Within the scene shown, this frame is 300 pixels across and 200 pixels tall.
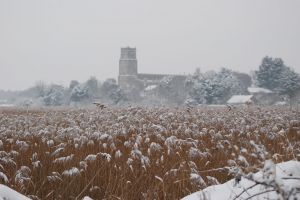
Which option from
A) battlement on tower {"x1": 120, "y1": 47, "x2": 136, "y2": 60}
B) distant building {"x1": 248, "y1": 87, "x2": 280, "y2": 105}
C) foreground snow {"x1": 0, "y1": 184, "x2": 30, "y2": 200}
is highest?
battlement on tower {"x1": 120, "y1": 47, "x2": 136, "y2": 60}

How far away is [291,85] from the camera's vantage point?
239 feet

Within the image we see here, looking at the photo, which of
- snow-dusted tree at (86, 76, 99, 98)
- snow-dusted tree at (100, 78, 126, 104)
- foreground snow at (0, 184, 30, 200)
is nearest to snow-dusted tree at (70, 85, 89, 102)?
snow-dusted tree at (100, 78, 126, 104)

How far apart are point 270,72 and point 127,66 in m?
55.7

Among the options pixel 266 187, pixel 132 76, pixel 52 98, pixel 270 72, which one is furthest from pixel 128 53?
pixel 266 187

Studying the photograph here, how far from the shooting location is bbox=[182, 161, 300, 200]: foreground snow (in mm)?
1511

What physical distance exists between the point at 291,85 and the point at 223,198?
74.5m

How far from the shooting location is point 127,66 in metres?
138

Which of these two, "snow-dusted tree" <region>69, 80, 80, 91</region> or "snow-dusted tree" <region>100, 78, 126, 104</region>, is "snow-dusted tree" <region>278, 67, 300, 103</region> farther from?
"snow-dusted tree" <region>69, 80, 80, 91</region>

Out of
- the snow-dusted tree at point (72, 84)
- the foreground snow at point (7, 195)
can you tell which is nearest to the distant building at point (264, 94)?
the snow-dusted tree at point (72, 84)

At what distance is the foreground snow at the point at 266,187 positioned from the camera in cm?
151

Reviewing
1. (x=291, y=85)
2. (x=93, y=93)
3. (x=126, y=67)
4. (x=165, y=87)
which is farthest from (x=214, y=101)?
(x=126, y=67)

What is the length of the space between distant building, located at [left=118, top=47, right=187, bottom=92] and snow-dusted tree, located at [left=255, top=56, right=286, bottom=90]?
3159cm

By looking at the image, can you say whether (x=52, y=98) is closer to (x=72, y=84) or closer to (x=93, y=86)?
(x=72, y=84)

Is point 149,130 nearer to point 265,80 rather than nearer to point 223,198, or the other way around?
point 223,198
